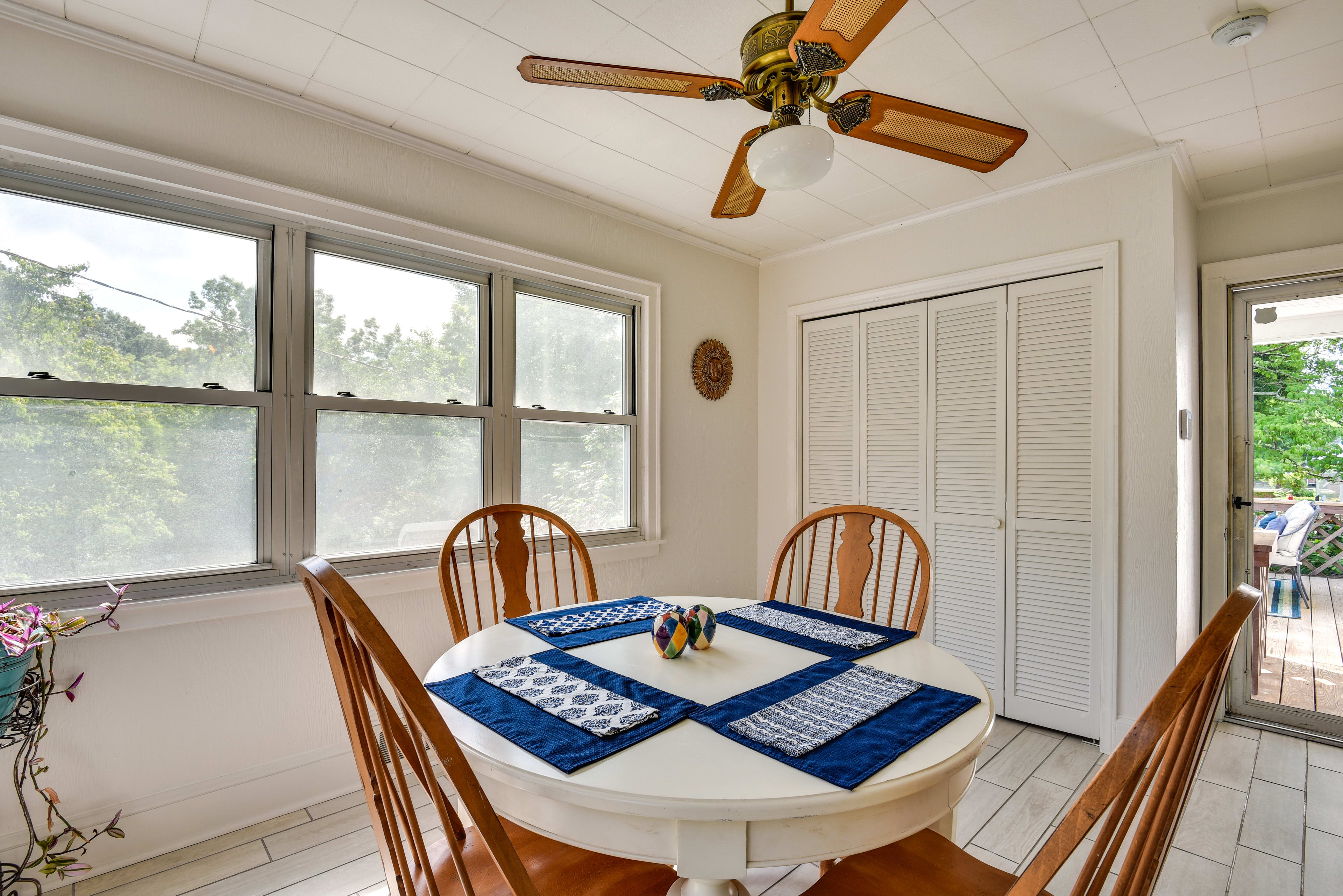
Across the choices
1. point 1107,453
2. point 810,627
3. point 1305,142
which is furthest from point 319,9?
point 1305,142

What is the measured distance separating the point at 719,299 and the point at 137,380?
270 centimetres

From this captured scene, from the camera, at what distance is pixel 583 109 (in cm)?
223

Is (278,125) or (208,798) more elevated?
(278,125)

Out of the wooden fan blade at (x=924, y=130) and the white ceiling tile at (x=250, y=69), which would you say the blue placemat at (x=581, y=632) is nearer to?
the wooden fan blade at (x=924, y=130)

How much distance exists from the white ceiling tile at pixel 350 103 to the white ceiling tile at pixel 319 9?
32 cm

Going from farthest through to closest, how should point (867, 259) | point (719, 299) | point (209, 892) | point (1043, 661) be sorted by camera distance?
point (719, 299) < point (867, 259) < point (1043, 661) < point (209, 892)

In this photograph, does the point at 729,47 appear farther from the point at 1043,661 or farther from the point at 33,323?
the point at 1043,661

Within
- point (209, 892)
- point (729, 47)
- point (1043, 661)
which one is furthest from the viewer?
point (1043, 661)

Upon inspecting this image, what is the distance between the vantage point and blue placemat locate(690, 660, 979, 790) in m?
0.94

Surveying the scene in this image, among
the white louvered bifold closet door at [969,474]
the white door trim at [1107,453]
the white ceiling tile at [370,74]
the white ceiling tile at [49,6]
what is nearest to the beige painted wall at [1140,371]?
the white door trim at [1107,453]

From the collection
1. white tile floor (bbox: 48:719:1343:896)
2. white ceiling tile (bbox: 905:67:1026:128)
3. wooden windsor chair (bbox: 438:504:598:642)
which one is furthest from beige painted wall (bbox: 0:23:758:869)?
white ceiling tile (bbox: 905:67:1026:128)

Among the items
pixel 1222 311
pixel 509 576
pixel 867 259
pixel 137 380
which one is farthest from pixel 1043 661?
pixel 137 380

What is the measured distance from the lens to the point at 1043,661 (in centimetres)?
282

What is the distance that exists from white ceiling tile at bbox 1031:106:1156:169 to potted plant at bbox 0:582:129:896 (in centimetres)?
343
